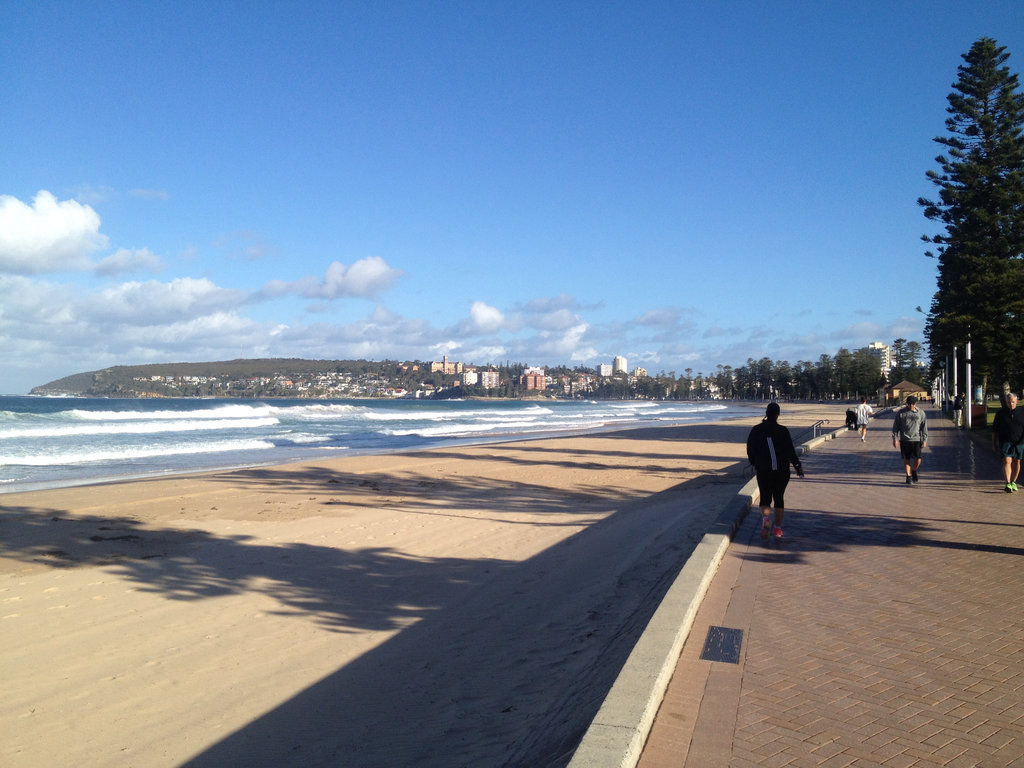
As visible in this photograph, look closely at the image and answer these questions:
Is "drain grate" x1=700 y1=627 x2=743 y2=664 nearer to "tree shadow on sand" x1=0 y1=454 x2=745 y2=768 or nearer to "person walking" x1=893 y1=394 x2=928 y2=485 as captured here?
"tree shadow on sand" x1=0 y1=454 x2=745 y2=768

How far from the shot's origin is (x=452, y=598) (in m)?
7.16

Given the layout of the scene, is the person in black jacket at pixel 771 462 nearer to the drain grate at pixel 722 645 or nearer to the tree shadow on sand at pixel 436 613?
the tree shadow on sand at pixel 436 613

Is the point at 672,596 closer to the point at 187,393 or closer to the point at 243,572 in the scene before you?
the point at 243,572

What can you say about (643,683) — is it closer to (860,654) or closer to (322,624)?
(860,654)

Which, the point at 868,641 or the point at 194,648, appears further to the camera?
the point at 194,648

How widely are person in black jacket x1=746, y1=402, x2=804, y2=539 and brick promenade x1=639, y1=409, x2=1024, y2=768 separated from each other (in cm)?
29

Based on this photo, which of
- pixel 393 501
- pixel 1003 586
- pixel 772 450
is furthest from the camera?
pixel 393 501

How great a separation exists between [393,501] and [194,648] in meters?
7.81

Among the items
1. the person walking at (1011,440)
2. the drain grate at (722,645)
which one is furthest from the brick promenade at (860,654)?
the person walking at (1011,440)

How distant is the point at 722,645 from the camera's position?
4.30 metres

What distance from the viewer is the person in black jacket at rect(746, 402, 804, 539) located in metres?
7.46

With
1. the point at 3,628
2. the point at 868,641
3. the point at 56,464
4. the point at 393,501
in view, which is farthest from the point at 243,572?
the point at 56,464

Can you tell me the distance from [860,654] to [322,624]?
4.49 meters

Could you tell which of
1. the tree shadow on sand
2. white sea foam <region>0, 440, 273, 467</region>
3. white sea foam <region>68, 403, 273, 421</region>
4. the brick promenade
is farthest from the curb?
white sea foam <region>68, 403, 273, 421</region>
